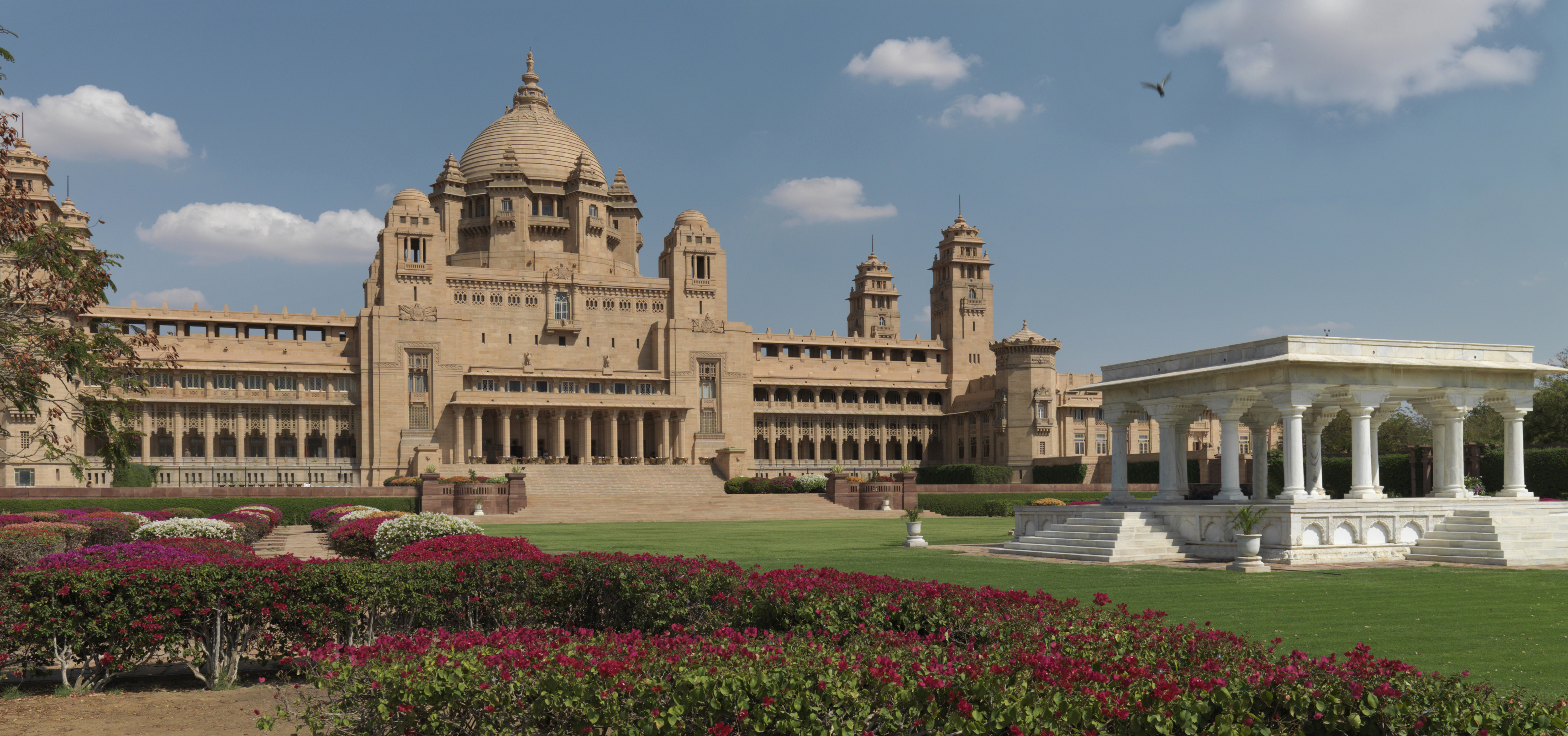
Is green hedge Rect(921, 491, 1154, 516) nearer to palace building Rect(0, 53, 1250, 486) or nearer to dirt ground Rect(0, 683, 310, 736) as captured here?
palace building Rect(0, 53, 1250, 486)

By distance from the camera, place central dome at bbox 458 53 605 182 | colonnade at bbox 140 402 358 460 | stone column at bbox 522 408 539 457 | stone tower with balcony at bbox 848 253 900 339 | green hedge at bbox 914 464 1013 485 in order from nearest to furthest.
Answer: green hedge at bbox 914 464 1013 485 < colonnade at bbox 140 402 358 460 < stone column at bbox 522 408 539 457 < central dome at bbox 458 53 605 182 < stone tower with balcony at bbox 848 253 900 339

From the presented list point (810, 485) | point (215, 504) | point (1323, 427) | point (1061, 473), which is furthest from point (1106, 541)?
point (1061, 473)

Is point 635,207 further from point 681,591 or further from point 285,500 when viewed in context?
point 681,591

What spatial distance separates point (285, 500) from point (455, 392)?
82.5 ft

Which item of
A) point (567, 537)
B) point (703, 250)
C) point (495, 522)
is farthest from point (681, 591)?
point (703, 250)

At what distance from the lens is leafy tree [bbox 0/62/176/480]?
485 inches

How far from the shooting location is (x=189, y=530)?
2966 centimetres

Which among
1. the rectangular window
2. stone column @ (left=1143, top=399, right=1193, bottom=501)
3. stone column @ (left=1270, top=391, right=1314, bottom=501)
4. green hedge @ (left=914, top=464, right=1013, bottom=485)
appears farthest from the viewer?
the rectangular window

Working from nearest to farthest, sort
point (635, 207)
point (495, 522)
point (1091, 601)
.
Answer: point (1091, 601), point (495, 522), point (635, 207)

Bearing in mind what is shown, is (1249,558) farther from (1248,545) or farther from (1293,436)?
(1293,436)

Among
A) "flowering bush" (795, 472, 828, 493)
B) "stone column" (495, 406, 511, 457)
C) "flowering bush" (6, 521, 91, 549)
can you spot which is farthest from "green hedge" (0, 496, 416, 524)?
"stone column" (495, 406, 511, 457)

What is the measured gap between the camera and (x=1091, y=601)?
62.7 feet

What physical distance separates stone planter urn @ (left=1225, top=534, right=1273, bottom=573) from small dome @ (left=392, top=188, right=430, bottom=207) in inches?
2620

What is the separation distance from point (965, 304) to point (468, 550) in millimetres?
79927
